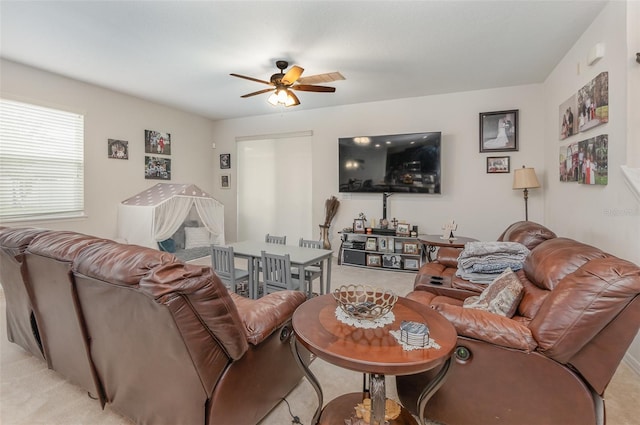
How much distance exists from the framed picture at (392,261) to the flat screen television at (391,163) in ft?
3.57

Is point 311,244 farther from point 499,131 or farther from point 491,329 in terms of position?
point 499,131

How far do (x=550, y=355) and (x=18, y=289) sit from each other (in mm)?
3103

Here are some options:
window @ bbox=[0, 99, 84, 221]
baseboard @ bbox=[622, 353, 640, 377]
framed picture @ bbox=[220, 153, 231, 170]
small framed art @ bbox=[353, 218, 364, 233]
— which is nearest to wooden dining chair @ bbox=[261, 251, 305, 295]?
small framed art @ bbox=[353, 218, 364, 233]

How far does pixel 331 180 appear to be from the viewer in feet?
18.6

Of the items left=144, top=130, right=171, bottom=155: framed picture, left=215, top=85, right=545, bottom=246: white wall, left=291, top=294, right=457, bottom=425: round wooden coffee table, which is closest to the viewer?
left=291, top=294, right=457, bottom=425: round wooden coffee table

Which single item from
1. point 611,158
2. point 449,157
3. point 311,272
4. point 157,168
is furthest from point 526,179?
point 157,168

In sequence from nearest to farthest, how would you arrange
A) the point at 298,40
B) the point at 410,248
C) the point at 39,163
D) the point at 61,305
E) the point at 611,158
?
the point at 61,305, the point at 611,158, the point at 298,40, the point at 39,163, the point at 410,248

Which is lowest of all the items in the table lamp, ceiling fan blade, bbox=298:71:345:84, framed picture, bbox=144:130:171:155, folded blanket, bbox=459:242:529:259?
folded blanket, bbox=459:242:529:259

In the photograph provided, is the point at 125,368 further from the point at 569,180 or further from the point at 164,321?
the point at 569,180

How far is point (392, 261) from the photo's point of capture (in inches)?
193

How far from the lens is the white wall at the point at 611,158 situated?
224 cm

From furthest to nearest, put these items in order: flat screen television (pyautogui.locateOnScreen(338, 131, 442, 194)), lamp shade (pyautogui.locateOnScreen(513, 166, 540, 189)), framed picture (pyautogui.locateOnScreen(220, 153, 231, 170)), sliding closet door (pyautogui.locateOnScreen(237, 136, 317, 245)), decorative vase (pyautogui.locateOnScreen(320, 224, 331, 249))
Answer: framed picture (pyautogui.locateOnScreen(220, 153, 231, 170)) → sliding closet door (pyautogui.locateOnScreen(237, 136, 317, 245)) → decorative vase (pyautogui.locateOnScreen(320, 224, 331, 249)) → flat screen television (pyautogui.locateOnScreen(338, 131, 442, 194)) → lamp shade (pyautogui.locateOnScreen(513, 166, 540, 189))

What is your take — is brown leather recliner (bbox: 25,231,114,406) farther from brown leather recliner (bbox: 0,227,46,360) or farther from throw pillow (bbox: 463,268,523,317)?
throw pillow (bbox: 463,268,523,317)

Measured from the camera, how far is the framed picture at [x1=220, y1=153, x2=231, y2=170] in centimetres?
662
